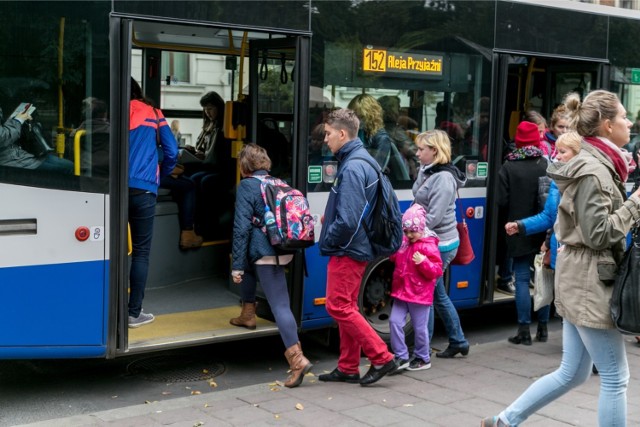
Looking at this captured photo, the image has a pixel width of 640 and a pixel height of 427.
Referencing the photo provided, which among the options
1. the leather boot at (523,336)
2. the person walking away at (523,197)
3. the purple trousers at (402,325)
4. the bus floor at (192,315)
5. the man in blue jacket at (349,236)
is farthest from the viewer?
the leather boot at (523,336)

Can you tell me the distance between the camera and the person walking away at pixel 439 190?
22.7 feet

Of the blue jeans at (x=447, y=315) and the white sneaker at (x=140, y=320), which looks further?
the blue jeans at (x=447, y=315)

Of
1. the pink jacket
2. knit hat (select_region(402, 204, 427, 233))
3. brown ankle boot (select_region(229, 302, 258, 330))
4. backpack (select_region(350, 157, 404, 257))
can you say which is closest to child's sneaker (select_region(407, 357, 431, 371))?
the pink jacket

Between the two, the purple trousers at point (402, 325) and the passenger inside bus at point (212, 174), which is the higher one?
the passenger inside bus at point (212, 174)

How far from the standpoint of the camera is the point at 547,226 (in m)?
7.50

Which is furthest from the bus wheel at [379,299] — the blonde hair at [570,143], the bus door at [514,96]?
the blonde hair at [570,143]

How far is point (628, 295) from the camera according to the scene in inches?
168

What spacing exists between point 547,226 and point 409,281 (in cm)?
139

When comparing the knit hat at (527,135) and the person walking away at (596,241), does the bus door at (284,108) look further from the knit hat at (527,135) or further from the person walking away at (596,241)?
the person walking away at (596,241)

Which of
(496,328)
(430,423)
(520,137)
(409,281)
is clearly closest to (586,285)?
(430,423)

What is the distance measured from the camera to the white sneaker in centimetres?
658

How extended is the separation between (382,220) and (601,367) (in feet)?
6.93

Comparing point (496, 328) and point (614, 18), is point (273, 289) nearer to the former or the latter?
point (496, 328)

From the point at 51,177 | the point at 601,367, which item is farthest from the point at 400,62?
the point at 601,367
